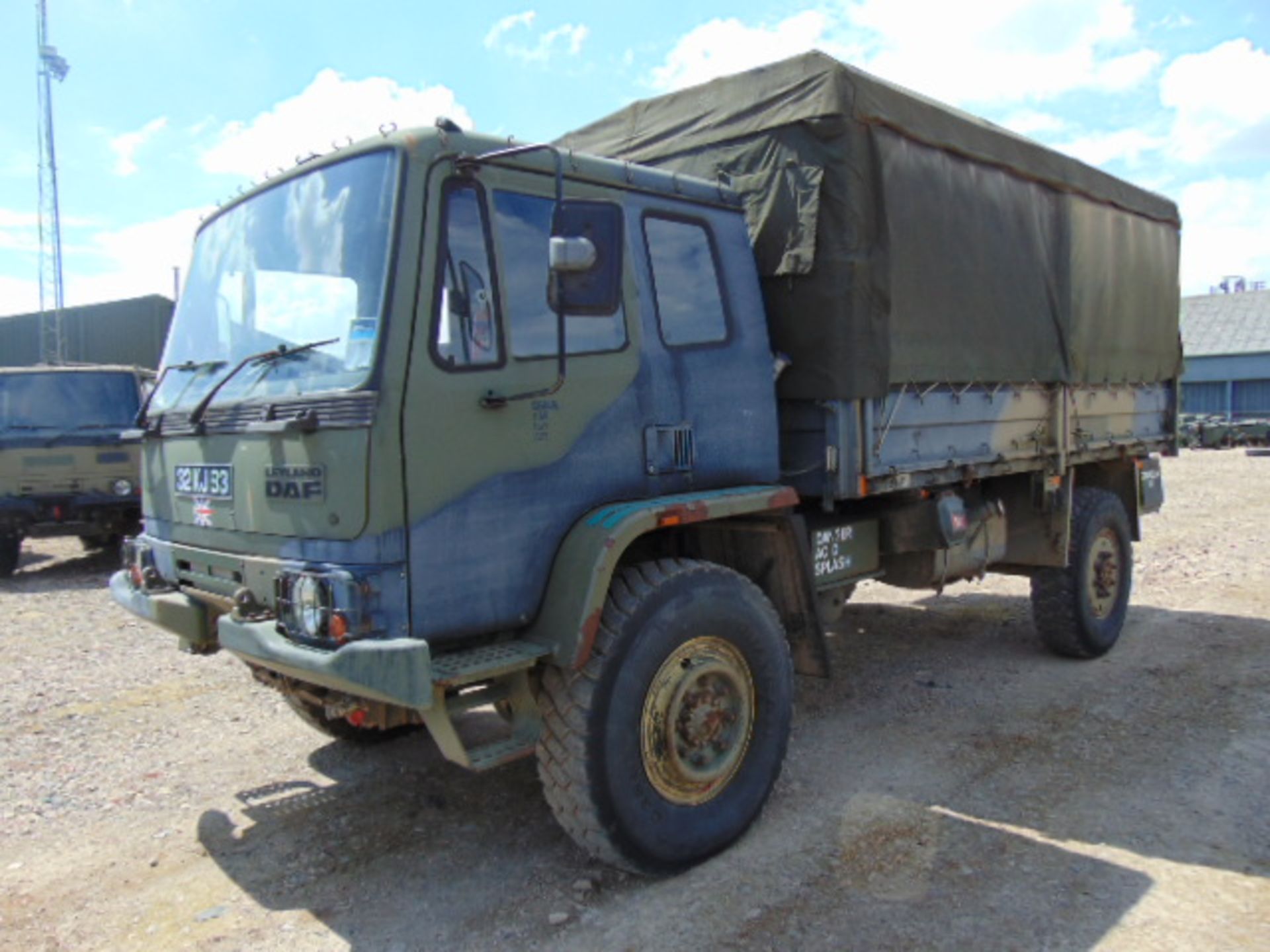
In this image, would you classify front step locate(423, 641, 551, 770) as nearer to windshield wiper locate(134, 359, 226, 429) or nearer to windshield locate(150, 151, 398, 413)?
windshield locate(150, 151, 398, 413)

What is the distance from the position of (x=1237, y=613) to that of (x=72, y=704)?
852cm

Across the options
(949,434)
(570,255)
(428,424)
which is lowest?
(949,434)

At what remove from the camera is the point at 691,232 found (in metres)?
4.32

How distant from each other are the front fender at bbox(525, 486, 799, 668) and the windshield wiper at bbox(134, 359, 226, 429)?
5.41 feet

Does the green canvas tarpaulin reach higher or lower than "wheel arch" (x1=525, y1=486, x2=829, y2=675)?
higher

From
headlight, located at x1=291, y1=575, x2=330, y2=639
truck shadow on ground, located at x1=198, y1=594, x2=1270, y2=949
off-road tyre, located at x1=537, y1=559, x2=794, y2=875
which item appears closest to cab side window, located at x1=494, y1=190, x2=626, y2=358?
off-road tyre, located at x1=537, y1=559, x2=794, y2=875

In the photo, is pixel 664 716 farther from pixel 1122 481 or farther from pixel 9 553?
pixel 9 553

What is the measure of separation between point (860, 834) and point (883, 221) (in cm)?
284

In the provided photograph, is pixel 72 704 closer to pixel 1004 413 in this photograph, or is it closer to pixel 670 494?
pixel 670 494

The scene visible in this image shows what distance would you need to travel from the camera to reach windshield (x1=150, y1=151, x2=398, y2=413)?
10.9ft

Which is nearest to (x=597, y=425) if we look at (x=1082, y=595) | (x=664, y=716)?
(x=664, y=716)

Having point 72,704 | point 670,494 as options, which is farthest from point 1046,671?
point 72,704

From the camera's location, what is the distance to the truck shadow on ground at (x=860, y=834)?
3.45m

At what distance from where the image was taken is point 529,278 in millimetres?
3602
